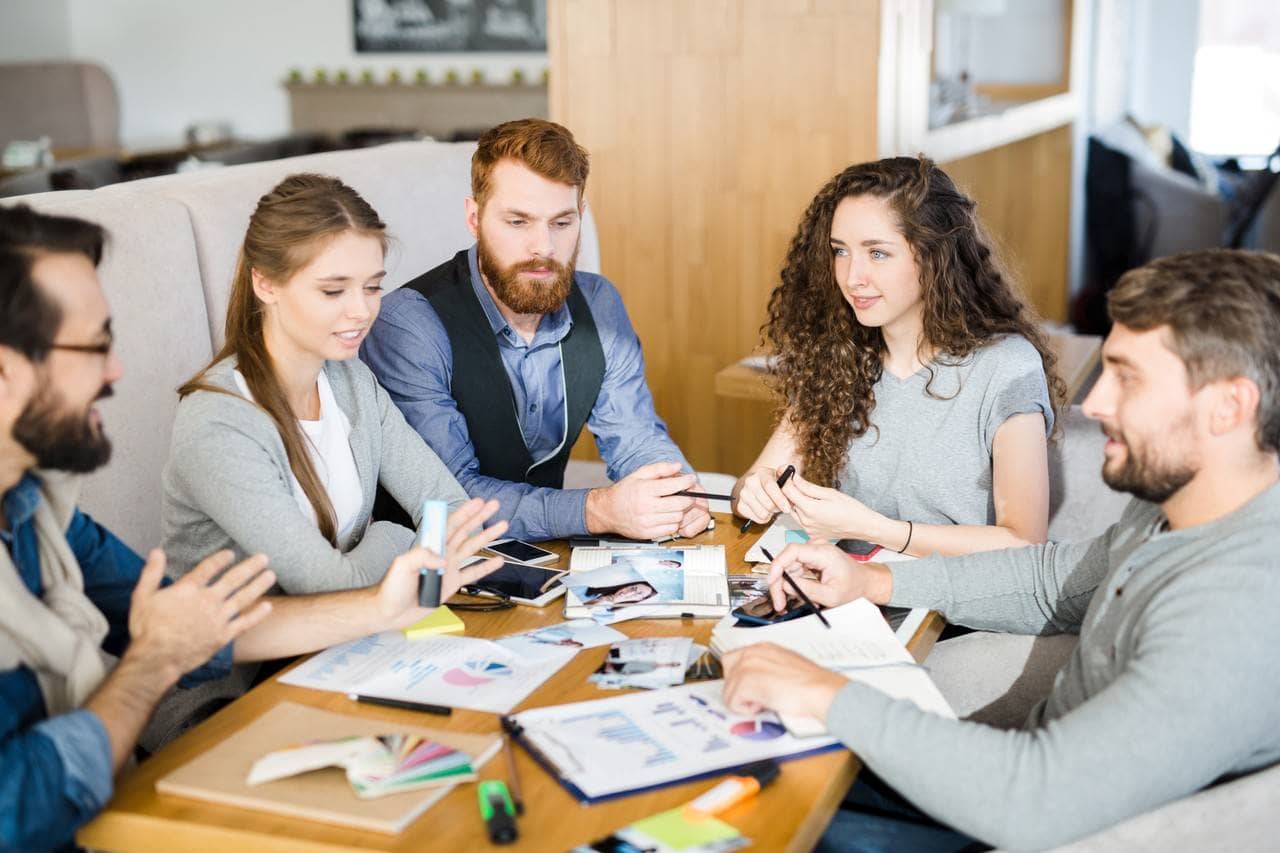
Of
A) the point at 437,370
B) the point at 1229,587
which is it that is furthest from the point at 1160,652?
the point at 437,370

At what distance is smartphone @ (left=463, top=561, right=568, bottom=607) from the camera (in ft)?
6.16

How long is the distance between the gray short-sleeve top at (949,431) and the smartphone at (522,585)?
698 millimetres

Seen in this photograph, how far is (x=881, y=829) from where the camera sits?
1782 mm

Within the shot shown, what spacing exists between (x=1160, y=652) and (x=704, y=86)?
2.66 meters

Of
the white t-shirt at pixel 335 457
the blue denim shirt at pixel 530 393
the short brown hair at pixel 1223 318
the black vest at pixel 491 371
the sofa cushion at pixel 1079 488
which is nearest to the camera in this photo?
the short brown hair at pixel 1223 318

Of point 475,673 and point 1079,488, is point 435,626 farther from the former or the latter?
point 1079,488

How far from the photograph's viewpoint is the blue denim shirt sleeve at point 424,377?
2.42 meters

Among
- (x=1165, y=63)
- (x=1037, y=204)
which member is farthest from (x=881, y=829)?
(x=1165, y=63)

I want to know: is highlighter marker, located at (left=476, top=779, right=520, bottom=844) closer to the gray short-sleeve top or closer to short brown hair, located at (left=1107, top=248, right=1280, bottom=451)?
short brown hair, located at (left=1107, top=248, right=1280, bottom=451)

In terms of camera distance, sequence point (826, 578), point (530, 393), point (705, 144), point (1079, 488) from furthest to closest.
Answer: point (705, 144) < point (1079, 488) < point (530, 393) < point (826, 578)

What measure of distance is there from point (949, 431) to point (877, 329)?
0.86 ft

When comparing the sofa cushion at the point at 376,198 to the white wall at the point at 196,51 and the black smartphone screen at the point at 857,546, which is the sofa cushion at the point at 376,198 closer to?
the black smartphone screen at the point at 857,546

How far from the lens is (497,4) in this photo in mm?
7992

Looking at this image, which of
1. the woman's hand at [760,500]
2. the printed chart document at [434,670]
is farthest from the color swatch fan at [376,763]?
the woman's hand at [760,500]
